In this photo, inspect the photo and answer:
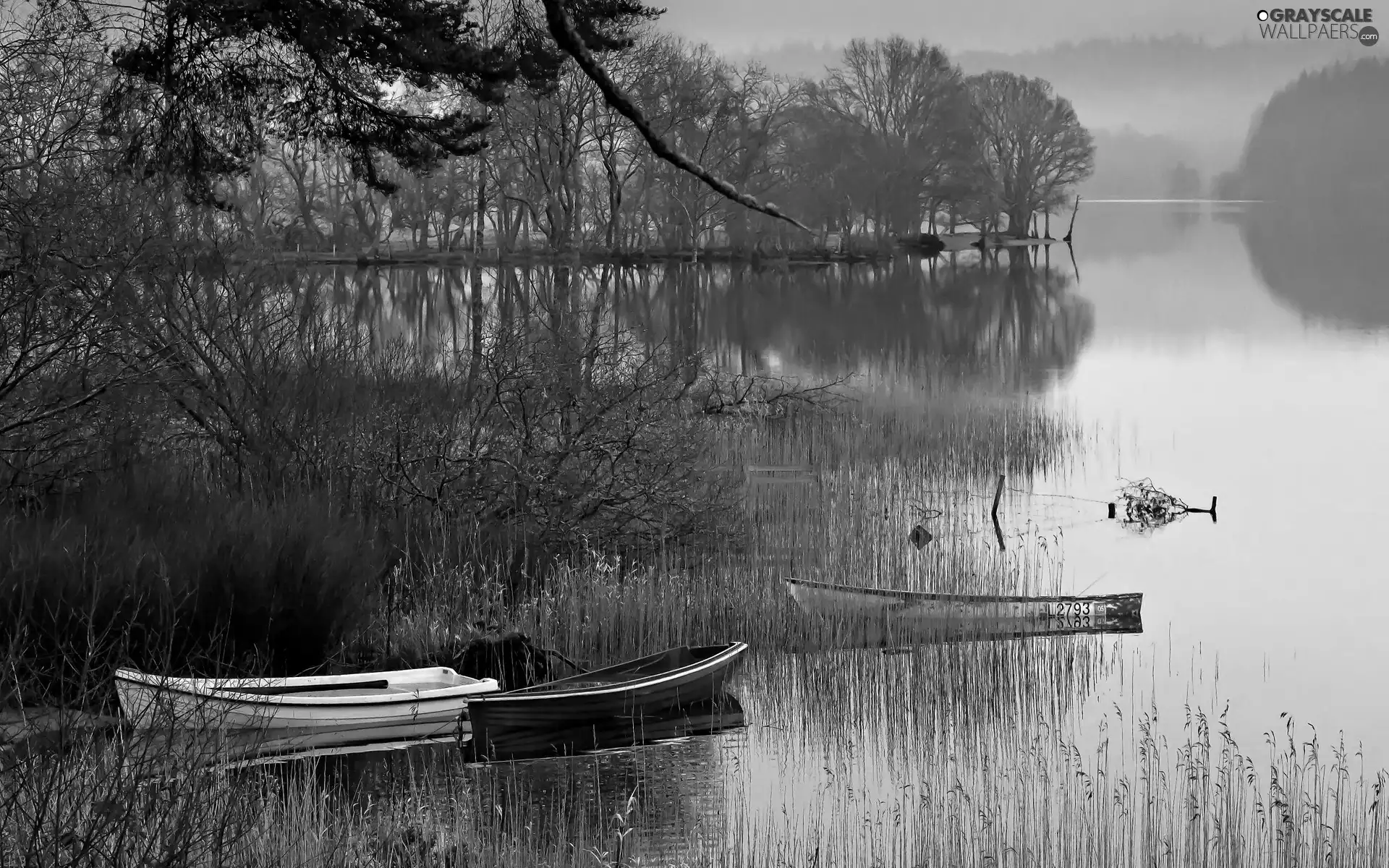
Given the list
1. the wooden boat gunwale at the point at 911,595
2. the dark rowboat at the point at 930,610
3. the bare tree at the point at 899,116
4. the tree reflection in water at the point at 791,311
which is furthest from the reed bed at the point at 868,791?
the bare tree at the point at 899,116

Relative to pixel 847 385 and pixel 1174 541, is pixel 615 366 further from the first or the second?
pixel 847 385

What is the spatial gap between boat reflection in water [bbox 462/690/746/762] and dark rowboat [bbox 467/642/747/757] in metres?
0.01

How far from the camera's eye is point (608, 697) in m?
10.5

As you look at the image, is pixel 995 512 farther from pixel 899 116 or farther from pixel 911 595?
pixel 899 116

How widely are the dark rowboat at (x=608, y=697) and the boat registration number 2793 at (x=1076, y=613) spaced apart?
3660 mm

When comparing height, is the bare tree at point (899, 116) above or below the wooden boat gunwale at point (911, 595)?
above

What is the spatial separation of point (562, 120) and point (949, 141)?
51905 mm

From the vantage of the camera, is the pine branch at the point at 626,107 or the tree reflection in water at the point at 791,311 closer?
the pine branch at the point at 626,107

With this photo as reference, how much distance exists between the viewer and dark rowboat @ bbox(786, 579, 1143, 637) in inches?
512

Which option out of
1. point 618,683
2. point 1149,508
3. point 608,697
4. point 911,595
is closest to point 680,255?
point 1149,508

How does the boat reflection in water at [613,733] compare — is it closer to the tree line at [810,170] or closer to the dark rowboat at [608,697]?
the dark rowboat at [608,697]

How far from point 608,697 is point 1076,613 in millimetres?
5480

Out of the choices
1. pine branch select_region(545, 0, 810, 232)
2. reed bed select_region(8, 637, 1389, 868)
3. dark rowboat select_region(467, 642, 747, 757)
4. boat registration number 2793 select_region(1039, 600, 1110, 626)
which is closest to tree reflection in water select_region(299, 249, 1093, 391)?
dark rowboat select_region(467, 642, 747, 757)

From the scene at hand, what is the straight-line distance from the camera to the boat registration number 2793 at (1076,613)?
1346cm
